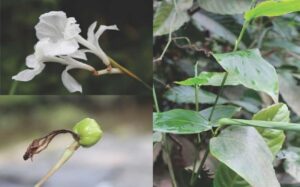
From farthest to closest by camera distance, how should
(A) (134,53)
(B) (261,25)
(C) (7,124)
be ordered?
(B) (261,25) < (A) (134,53) < (C) (7,124)

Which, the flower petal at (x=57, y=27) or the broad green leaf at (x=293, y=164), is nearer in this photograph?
the flower petal at (x=57, y=27)

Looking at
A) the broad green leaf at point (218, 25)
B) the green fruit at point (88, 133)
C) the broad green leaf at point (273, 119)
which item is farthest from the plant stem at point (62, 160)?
the broad green leaf at point (218, 25)

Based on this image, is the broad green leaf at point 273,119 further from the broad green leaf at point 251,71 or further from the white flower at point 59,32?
the white flower at point 59,32

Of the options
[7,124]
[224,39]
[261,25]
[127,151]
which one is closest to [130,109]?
[127,151]

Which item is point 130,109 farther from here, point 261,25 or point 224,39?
point 261,25

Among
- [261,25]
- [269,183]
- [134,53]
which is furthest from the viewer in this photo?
[261,25]

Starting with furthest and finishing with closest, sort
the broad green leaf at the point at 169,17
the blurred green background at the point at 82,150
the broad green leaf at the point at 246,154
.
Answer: the broad green leaf at the point at 169,17 < the blurred green background at the point at 82,150 < the broad green leaf at the point at 246,154
